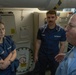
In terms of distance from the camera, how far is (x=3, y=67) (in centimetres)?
174

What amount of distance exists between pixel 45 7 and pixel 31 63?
1730 millimetres

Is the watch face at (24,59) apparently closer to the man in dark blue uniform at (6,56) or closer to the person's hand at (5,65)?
the man in dark blue uniform at (6,56)

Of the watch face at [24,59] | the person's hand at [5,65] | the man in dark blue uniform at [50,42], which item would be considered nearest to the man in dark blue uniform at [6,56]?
the person's hand at [5,65]

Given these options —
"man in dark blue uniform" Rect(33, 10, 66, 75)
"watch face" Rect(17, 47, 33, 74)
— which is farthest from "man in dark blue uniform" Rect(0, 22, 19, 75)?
"watch face" Rect(17, 47, 33, 74)

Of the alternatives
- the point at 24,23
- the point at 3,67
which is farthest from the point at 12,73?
the point at 24,23

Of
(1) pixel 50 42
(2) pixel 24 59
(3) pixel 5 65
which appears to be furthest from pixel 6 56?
(2) pixel 24 59

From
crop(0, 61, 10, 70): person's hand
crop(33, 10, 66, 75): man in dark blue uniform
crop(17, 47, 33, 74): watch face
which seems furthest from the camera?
crop(17, 47, 33, 74): watch face

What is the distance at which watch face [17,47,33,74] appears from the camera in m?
2.90

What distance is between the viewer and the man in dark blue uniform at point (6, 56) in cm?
175

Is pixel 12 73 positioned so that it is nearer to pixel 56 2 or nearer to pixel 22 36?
pixel 56 2

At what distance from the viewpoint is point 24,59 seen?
2943 mm

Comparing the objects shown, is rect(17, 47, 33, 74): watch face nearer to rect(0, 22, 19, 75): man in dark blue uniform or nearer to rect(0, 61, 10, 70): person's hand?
rect(0, 22, 19, 75): man in dark blue uniform

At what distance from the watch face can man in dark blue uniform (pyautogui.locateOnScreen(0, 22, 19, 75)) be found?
3.33 ft

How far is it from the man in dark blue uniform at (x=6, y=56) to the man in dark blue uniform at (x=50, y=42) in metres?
Result: 0.65
